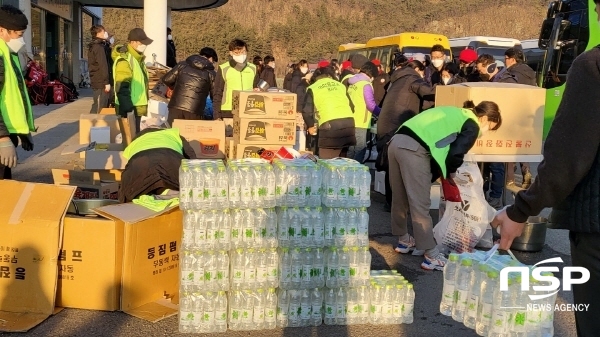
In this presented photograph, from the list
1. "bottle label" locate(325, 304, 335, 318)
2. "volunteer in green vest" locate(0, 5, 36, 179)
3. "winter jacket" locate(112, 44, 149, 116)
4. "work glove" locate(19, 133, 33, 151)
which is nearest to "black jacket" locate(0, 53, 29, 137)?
"volunteer in green vest" locate(0, 5, 36, 179)

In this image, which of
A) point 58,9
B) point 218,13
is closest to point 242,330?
point 58,9

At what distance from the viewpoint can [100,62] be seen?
37.6 feet

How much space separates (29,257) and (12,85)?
1.59m

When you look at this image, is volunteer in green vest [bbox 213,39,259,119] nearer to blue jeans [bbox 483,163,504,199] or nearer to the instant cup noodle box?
blue jeans [bbox 483,163,504,199]

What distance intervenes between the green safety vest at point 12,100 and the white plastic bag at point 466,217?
3.88m

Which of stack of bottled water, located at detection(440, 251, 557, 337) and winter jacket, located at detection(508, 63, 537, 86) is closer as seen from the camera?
stack of bottled water, located at detection(440, 251, 557, 337)

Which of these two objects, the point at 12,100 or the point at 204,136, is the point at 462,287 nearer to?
the point at 12,100

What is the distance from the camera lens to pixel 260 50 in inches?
2402

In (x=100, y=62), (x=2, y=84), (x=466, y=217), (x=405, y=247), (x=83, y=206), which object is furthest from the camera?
(x=100, y=62)

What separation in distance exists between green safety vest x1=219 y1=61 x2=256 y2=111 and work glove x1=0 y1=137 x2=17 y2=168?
420cm

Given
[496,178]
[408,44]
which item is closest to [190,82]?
[496,178]

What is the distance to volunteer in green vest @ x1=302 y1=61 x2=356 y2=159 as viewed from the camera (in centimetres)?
900

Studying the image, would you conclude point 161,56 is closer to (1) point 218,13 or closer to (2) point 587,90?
(2) point 587,90

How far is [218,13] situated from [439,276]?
6147 cm
